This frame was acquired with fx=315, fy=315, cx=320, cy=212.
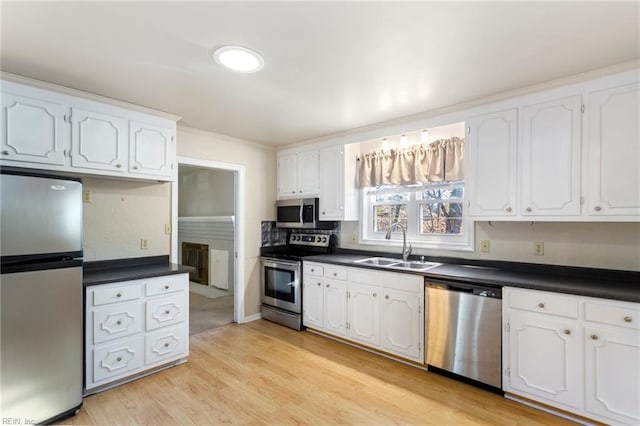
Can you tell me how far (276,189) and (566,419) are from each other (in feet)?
12.5

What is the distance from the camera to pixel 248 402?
2.35 metres

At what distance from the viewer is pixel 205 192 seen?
20.5ft

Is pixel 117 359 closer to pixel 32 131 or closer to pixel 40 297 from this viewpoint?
pixel 40 297

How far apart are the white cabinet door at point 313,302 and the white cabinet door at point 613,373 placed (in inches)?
93.1

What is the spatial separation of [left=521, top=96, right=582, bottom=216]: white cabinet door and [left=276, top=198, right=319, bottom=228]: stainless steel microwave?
2286mm

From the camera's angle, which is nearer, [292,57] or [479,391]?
[292,57]

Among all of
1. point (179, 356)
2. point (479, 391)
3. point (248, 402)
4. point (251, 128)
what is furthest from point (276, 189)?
point (479, 391)

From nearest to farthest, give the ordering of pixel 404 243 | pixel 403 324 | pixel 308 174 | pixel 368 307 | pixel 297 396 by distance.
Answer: pixel 297 396 < pixel 403 324 < pixel 368 307 < pixel 404 243 < pixel 308 174

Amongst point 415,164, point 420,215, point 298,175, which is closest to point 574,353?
point 420,215

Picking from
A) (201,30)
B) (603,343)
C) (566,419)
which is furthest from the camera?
(566,419)

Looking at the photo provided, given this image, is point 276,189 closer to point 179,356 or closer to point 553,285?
point 179,356

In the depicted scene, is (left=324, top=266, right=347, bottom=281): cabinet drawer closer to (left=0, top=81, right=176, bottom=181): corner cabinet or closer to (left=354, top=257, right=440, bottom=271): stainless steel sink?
(left=354, top=257, right=440, bottom=271): stainless steel sink

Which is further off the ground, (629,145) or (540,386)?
(629,145)

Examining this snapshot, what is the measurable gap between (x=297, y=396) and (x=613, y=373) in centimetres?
210
